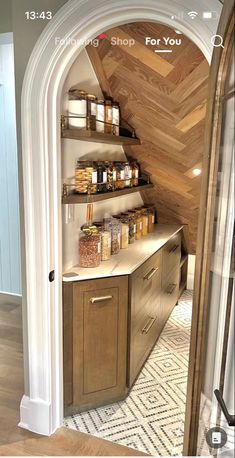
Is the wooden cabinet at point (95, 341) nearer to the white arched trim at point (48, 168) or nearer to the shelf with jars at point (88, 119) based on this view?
the white arched trim at point (48, 168)

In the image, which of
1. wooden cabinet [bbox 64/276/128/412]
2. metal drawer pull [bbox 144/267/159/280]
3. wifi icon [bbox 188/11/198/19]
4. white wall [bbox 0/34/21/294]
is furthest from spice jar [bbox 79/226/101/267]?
white wall [bbox 0/34/21/294]

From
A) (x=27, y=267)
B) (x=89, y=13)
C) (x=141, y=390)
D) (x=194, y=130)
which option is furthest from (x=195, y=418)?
(x=194, y=130)

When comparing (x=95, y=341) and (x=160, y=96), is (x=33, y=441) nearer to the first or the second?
(x=95, y=341)

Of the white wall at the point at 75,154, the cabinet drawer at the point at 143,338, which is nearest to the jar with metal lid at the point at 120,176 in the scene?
the white wall at the point at 75,154

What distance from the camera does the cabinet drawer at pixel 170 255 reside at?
316 cm

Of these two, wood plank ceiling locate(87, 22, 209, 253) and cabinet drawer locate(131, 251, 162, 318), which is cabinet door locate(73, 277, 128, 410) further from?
wood plank ceiling locate(87, 22, 209, 253)

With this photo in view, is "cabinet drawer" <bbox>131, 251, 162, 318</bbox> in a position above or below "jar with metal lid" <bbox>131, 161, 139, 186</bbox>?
below

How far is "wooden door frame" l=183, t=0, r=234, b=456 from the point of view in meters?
1.13

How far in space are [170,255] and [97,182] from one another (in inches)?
52.7

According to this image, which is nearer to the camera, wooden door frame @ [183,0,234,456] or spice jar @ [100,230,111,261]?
wooden door frame @ [183,0,234,456]

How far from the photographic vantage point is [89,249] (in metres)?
2.26

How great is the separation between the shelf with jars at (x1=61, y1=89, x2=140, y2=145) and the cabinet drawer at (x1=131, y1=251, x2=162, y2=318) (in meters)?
0.88

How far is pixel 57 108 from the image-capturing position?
1794 mm

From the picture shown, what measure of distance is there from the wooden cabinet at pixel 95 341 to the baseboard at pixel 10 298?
1908mm
